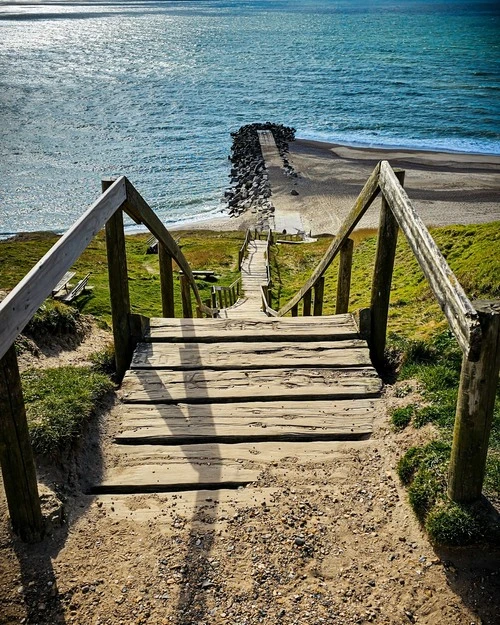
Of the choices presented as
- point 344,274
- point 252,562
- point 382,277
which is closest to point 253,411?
point 252,562

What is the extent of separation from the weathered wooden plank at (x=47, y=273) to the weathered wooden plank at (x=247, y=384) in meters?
1.50

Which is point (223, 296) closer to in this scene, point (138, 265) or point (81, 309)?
point (81, 309)

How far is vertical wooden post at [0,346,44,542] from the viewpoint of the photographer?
2.97 meters

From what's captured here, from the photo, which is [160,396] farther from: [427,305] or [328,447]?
[427,305]

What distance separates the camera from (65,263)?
360cm

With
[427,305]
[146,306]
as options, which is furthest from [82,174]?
[427,305]

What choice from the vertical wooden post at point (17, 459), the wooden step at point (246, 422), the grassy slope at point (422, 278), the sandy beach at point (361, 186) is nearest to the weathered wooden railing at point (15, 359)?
the vertical wooden post at point (17, 459)

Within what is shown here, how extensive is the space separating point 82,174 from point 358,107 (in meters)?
36.8

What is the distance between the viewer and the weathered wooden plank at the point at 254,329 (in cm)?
595

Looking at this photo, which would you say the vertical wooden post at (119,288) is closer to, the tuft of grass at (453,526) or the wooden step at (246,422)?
the wooden step at (246,422)

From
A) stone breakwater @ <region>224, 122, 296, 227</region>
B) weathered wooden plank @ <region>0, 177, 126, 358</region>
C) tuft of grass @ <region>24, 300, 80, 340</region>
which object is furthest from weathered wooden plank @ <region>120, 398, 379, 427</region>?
stone breakwater @ <region>224, 122, 296, 227</region>

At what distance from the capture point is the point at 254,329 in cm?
620

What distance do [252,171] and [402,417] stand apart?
44431 millimetres

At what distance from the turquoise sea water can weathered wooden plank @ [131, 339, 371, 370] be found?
3422 centimetres
